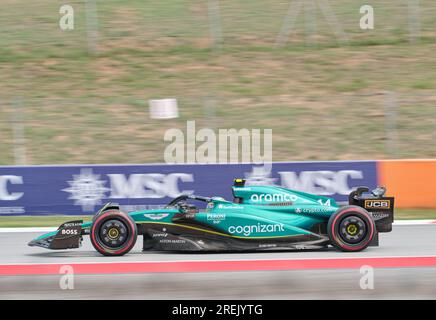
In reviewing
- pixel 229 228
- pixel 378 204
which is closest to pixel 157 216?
pixel 229 228

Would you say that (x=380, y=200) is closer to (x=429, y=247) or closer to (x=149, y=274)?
(x=429, y=247)

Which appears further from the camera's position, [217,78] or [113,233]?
[217,78]

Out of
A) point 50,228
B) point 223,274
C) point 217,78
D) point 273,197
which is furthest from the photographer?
point 217,78

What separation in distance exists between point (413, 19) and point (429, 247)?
50.0ft

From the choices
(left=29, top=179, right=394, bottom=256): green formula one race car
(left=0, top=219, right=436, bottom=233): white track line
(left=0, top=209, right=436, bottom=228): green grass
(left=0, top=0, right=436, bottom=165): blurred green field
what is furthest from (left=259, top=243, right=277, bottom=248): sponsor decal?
(left=0, top=0, right=436, bottom=165): blurred green field

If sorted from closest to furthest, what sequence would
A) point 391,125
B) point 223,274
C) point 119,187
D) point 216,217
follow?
point 223,274 < point 216,217 < point 119,187 < point 391,125

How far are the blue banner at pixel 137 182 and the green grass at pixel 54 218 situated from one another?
0.39 feet

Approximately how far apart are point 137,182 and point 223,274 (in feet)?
19.5

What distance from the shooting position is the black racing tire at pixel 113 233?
938 cm

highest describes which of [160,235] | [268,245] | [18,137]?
[18,137]

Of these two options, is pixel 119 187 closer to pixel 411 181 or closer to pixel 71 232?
pixel 71 232

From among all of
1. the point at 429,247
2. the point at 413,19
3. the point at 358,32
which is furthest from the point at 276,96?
the point at 429,247

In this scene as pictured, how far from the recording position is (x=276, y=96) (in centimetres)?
2012

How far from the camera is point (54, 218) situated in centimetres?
1411
